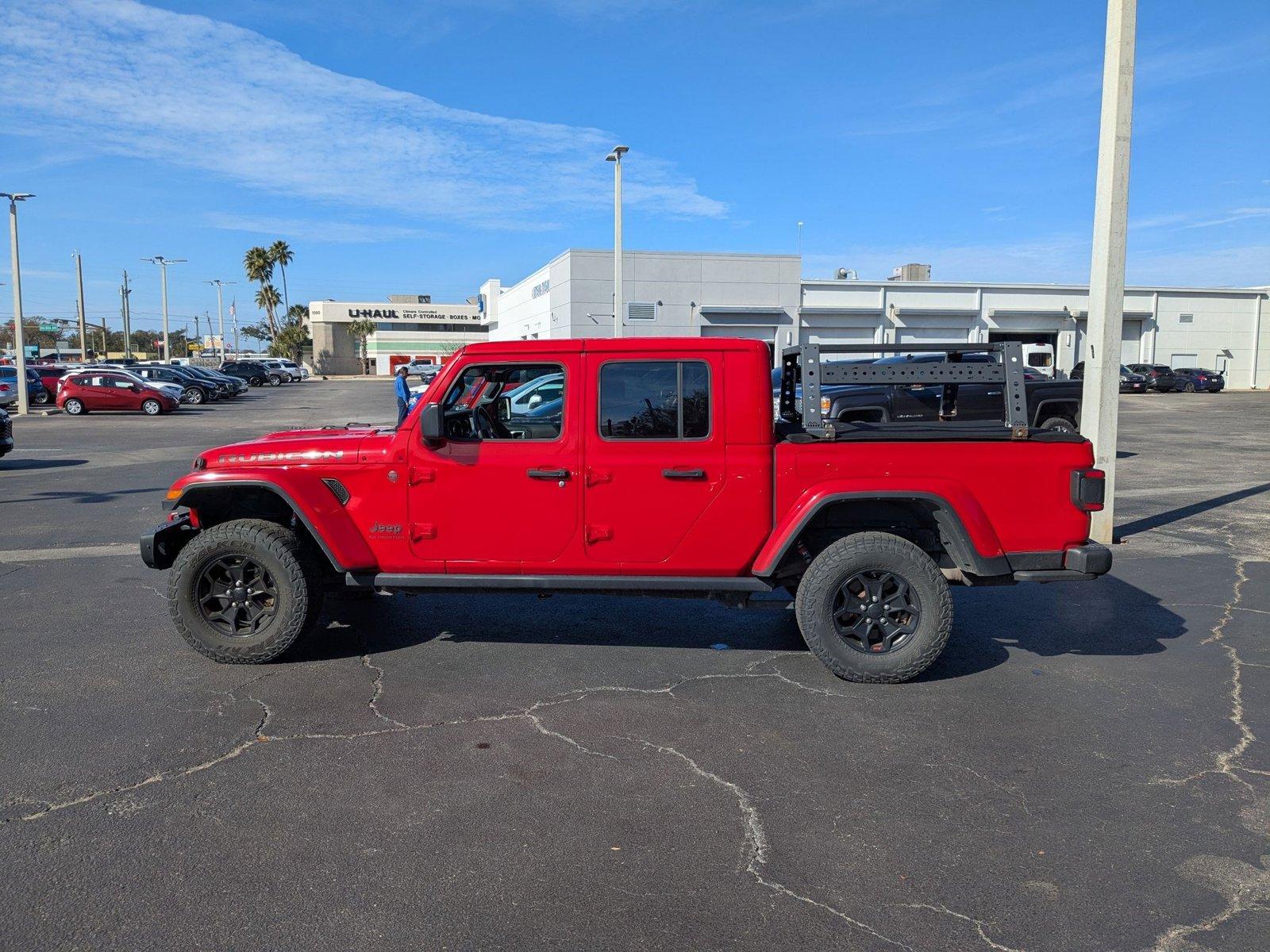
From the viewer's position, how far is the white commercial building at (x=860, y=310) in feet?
131

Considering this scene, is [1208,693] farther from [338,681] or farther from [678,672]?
[338,681]

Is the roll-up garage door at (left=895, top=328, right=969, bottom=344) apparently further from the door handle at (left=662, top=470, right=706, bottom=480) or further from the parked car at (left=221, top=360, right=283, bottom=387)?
the door handle at (left=662, top=470, right=706, bottom=480)

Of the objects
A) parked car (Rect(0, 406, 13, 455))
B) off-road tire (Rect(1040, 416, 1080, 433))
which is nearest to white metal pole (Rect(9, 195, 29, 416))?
parked car (Rect(0, 406, 13, 455))

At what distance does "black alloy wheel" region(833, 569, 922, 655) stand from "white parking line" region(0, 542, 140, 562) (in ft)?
22.6

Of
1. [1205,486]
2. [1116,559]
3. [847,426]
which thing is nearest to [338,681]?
Answer: [847,426]

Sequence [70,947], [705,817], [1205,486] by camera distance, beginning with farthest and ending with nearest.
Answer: [1205,486] < [705,817] < [70,947]

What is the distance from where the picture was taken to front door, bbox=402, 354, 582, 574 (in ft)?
17.6

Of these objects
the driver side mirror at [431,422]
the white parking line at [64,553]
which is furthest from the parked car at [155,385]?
the driver side mirror at [431,422]

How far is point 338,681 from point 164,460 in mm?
13374

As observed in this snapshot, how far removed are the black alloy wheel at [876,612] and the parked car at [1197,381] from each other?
151 ft

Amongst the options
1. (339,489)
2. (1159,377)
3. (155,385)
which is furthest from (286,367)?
(339,489)

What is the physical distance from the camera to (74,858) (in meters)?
3.44

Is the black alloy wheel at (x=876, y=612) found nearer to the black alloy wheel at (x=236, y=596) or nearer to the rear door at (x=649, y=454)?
the rear door at (x=649, y=454)

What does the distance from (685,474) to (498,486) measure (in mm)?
1081
